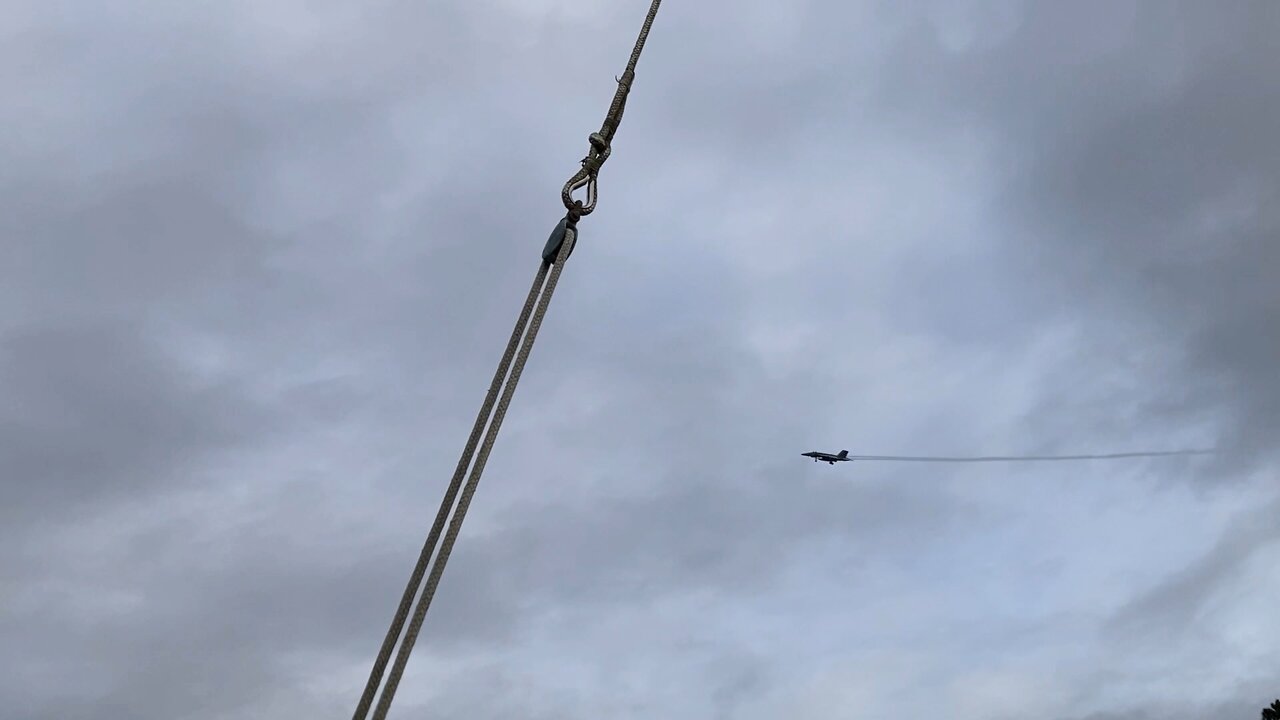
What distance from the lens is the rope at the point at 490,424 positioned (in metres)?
9.70

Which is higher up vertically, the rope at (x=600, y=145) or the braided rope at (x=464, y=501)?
the rope at (x=600, y=145)

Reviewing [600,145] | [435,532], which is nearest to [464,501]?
[435,532]

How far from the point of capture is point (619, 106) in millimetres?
11586

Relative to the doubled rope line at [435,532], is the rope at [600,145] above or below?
above

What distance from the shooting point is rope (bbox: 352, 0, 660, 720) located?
9.70 meters

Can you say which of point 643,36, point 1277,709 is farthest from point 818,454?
point 643,36

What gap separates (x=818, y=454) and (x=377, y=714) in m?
116

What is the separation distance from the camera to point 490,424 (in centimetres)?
1063

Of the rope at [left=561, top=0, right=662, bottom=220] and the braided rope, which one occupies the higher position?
the rope at [left=561, top=0, right=662, bottom=220]

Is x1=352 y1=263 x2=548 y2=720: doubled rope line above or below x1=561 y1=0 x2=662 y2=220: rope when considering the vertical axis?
below

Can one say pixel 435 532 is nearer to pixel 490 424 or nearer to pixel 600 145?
pixel 490 424

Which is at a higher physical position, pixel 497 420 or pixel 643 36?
pixel 643 36

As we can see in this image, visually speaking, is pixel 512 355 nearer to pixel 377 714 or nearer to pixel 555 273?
pixel 555 273

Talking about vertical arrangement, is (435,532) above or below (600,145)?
below
